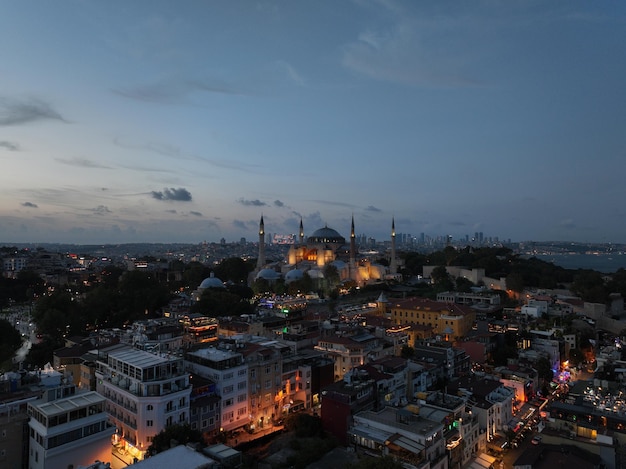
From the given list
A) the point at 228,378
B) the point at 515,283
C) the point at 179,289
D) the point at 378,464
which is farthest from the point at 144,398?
the point at 179,289

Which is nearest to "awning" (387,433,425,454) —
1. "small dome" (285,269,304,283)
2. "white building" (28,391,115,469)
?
"white building" (28,391,115,469)

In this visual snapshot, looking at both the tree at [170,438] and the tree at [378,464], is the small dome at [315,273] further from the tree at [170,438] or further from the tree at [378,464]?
the tree at [378,464]

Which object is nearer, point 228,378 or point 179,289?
point 228,378

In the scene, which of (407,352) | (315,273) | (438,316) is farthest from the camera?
(315,273)

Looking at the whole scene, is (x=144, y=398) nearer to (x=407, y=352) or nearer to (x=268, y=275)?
(x=407, y=352)

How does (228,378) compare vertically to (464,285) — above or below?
below

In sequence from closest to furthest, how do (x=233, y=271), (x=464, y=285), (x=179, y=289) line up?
1. (x=464, y=285)
2. (x=179, y=289)
3. (x=233, y=271)

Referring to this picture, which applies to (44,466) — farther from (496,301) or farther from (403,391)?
(496,301)
